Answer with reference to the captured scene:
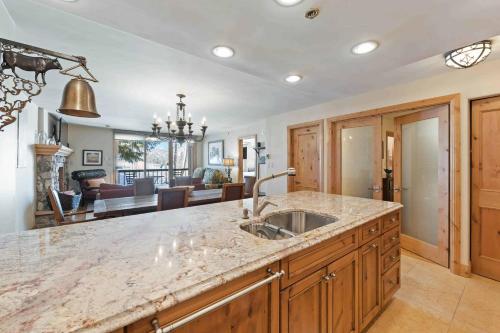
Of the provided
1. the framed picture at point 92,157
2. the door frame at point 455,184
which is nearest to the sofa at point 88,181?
the framed picture at point 92,157

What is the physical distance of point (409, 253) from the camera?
124 inches

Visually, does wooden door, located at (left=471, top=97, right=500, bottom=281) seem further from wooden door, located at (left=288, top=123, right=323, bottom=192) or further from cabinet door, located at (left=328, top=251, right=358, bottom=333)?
cabinet door, located at (left=328, top=251, right=358, bottom=333)

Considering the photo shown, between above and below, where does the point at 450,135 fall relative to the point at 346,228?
above

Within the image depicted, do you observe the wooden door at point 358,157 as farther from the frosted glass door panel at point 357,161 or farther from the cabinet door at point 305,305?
the cabinet door at point 305,305

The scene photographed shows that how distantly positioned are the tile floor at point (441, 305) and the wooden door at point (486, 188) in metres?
0.24

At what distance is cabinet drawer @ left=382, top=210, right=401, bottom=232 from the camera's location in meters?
1.86

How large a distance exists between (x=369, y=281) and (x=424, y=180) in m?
2.16

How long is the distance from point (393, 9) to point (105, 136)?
8.04 m

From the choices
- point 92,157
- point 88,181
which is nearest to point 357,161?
point 88,181

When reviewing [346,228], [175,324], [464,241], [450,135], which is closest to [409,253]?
[464,241]

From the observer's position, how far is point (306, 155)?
441cm

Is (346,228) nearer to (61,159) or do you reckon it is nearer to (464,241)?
(464,241)

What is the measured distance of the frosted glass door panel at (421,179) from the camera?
2.88 m

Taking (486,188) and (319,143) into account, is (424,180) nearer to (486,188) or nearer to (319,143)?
(486,188)
